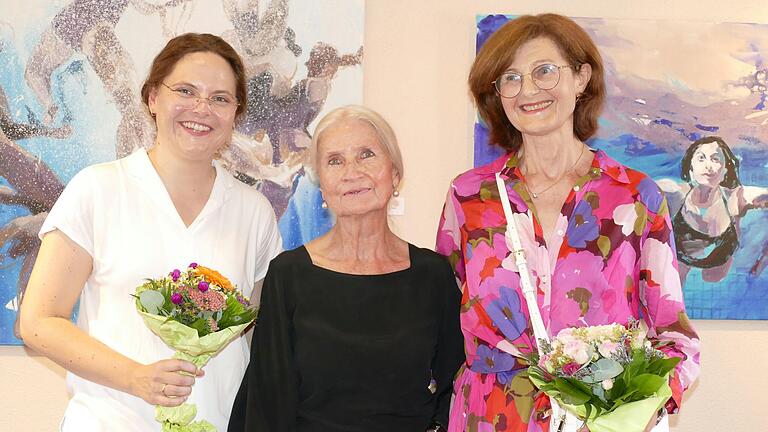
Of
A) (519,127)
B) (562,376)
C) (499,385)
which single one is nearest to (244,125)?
(519,127)

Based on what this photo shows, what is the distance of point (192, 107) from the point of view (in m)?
2.69

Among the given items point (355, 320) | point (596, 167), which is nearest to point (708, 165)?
point (596, 167)

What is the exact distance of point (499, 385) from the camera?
100.0 inches

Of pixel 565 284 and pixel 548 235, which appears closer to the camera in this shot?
pixel 565 284

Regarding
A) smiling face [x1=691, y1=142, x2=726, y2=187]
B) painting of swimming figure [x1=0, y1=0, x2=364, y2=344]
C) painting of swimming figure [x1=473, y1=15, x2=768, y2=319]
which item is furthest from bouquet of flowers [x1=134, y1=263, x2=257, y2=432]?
smiling face [x1=691, y1=142, x2=726, y2=187]

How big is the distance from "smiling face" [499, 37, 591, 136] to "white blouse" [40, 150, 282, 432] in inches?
42.5

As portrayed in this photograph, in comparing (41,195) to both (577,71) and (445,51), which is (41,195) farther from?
(577,71)

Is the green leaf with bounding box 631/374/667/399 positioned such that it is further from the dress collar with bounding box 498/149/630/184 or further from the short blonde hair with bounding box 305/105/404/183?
the short blonde hair with bounding box 305/105/404/183

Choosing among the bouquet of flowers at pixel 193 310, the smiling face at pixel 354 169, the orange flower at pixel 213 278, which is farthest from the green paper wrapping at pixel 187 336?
the smiling face at pixel 354 169

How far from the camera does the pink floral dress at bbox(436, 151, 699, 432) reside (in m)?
2.42

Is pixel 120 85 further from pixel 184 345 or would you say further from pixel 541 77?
pixel 541 77

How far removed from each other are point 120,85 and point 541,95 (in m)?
2.41

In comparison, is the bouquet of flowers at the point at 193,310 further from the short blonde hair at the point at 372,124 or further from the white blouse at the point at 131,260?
the short blonde hair at the point at 372,124

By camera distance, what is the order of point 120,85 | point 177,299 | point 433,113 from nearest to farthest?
point 177,299 → point 120,85 → point 433,113
